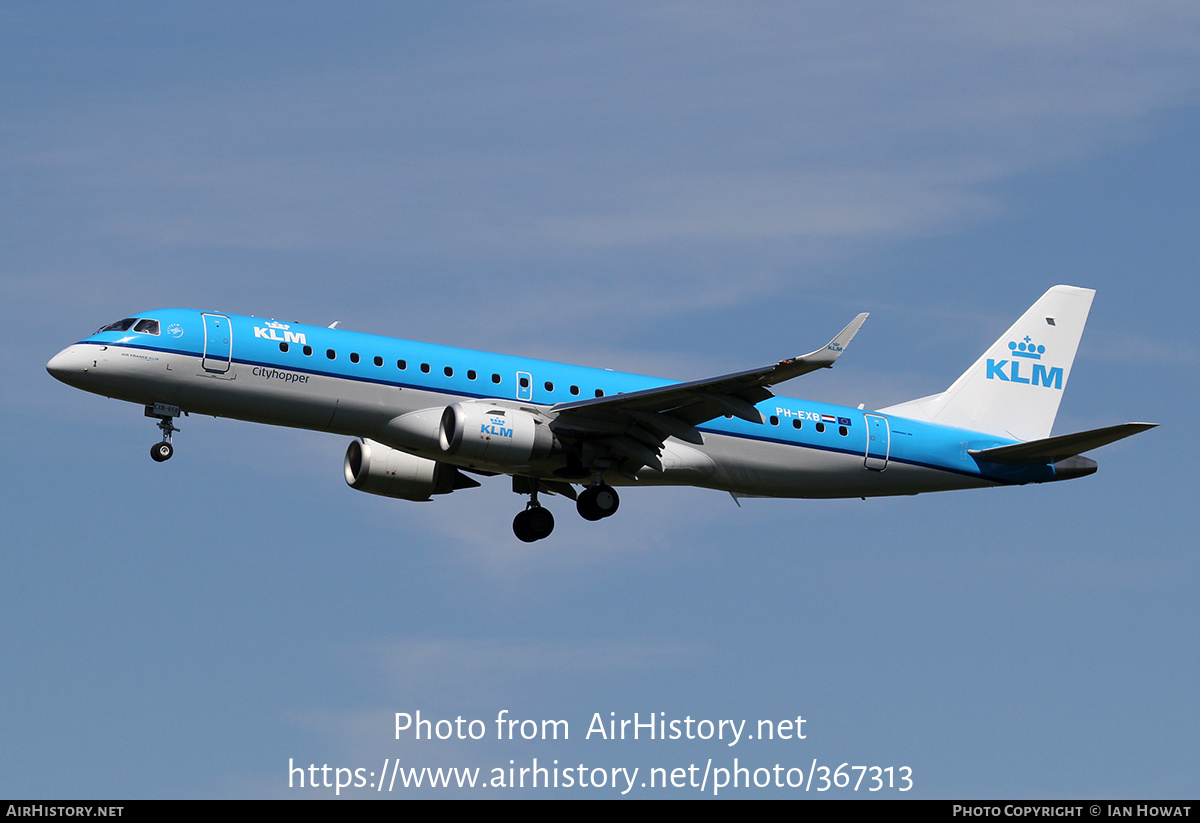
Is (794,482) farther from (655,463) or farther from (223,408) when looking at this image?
(223,408)

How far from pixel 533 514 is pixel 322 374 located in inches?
290

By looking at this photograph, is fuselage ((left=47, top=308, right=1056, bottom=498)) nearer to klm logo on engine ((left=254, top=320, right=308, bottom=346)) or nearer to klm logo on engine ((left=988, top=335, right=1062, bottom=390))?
klm logo on engine ((left=254, top=320, right=308, bottom=346))

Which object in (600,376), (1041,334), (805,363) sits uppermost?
(1041,334)

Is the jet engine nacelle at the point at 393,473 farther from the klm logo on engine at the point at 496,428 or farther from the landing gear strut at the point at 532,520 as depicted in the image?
the klm logo on engine at the point at 496,428

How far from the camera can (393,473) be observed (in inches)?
1645

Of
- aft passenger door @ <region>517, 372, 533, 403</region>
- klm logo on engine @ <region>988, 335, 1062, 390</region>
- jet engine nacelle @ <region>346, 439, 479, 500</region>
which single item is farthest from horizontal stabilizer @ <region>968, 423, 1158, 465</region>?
jet engine nacelle @ <region>346, 439, 479, 500</region>

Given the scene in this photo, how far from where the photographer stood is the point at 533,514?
42.0 m

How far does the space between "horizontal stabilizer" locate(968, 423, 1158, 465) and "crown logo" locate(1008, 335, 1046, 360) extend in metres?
4.37

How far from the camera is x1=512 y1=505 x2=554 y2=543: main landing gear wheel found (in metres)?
42.0

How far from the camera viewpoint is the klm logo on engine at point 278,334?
3747 cm

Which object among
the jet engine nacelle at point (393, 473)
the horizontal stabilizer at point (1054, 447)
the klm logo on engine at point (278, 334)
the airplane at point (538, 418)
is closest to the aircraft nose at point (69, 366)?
the airplane at point (538, 418)

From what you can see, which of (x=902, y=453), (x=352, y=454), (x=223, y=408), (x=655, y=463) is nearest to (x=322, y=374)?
(x=223, y=408)

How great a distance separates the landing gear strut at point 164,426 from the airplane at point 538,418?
4 cm

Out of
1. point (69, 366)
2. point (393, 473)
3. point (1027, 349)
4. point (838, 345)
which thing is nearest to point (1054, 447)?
point (1027, 349)
